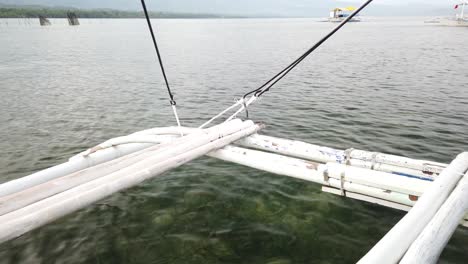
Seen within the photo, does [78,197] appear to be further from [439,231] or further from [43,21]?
[43,21]

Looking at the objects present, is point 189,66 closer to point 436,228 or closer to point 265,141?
point 265,141

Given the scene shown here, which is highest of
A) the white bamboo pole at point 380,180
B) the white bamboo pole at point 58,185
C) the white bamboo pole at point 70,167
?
the white bamboo pole at point 58,185

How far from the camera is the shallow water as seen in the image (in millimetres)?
5254

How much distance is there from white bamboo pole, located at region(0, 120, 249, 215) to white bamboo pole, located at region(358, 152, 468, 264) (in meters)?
3.03

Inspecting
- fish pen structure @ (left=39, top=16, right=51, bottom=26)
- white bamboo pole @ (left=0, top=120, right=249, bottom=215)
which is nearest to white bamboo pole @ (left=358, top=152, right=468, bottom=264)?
white bamboo pole @ (left=0, top=120, right=249, bottom=215)

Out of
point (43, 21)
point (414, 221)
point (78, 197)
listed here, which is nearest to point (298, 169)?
point (414, 221)

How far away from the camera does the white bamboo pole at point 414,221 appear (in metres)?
2.84

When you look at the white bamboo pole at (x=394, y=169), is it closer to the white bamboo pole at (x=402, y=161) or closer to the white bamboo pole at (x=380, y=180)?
the white bamboo pole at (x=402, y=161)

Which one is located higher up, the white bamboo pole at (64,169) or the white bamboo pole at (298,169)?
the white bamboo pole at (64,169)

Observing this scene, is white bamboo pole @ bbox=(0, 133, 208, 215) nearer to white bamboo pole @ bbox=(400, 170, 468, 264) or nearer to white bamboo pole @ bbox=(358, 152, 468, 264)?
white bamboo pole @ bbox=(358, 152, 468, 264)

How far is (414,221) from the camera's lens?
3.32 meters

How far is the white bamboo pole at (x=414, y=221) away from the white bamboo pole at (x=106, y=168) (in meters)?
3.03

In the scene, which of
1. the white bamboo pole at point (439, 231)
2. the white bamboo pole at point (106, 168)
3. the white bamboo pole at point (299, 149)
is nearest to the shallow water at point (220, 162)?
the white bamboo pole at point (299, 149)

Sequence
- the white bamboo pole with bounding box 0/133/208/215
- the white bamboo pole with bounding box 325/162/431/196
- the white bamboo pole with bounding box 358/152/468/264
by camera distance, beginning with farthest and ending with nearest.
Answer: the white bamboo pole with bounding box 325/162/431/196, the white bamboo pole with bounding box 0/133/208/215, the white bamboo pole with bounding box 358/152/468/264
